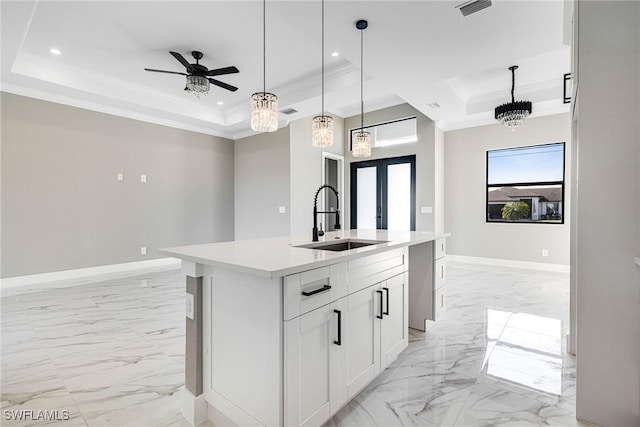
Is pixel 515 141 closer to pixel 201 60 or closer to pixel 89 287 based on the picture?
pixel 201 60

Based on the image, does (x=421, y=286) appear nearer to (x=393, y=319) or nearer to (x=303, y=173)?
(x=393, y=319)

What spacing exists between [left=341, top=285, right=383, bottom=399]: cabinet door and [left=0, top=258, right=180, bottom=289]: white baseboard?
4.79 metres

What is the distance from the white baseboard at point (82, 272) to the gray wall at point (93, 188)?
0.07 meters

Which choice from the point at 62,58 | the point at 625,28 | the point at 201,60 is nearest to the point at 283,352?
the point at 625,28

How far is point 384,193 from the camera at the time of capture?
6535 millimetres

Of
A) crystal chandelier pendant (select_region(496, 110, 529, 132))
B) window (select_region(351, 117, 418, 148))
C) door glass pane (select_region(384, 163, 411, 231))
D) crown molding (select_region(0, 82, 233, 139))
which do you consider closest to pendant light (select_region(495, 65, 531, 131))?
crystal chandelier pendant (select_region(496, 110, 529, 132))

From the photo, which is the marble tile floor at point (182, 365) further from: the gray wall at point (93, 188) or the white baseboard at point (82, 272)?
the gray wall at point (93, 188)

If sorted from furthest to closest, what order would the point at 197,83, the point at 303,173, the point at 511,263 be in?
the point at 303,173
the point at 511,263
the point at 197,83

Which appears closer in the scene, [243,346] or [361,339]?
[243,346]

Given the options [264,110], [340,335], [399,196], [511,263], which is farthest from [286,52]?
[511,263]

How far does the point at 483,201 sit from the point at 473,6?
4.25m

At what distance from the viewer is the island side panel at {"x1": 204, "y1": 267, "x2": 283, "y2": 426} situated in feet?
4.15

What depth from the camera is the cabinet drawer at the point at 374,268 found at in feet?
5.47

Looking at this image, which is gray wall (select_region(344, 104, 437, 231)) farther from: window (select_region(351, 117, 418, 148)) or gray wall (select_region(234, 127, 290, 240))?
gray wall (select_region(234, 127, 290, 240))
